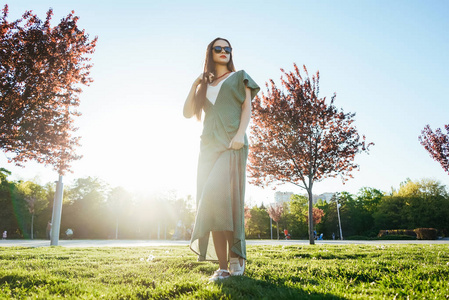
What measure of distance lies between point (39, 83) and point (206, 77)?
645 cm

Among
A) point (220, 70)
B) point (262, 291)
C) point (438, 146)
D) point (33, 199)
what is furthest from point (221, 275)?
point (33, 199)

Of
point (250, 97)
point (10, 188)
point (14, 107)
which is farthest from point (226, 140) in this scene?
point (10, 188)

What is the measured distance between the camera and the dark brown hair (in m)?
3.65

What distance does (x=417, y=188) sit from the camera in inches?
2208

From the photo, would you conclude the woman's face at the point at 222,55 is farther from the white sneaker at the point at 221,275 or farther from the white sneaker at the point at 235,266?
the white sneaker at the point at 221,275

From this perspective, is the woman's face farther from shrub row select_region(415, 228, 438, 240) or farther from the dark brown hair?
shrub row select_region(415, 228, 438, 240)

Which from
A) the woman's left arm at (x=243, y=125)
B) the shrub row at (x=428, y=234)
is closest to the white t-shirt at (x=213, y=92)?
the woman's left arm at (x=243, y=125)

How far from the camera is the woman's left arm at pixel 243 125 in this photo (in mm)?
3182

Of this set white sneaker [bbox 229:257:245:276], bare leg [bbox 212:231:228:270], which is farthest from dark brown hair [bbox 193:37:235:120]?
white sneaker [bbox 229:257:245:276]

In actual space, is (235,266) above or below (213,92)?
below

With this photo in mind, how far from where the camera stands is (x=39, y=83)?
7844mm

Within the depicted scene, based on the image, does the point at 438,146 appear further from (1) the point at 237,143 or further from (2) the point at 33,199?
(2) the point at 33,199

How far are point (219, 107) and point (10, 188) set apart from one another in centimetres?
4699

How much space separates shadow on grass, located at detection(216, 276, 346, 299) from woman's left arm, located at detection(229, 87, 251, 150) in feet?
4.50
